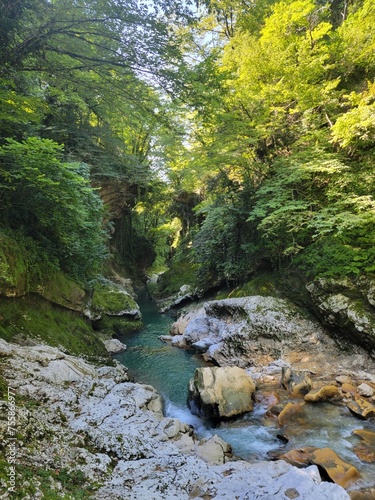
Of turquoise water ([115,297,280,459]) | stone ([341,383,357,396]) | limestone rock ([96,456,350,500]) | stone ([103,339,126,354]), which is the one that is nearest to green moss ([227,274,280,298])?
turquoise water ([115,297,280,459])

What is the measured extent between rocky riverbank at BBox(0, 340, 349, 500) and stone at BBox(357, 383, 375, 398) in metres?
3.69

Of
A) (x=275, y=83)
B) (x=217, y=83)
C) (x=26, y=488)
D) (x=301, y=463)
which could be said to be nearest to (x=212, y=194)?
(x=275, y=83)

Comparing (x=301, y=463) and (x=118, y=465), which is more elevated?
(x=118, y=465)

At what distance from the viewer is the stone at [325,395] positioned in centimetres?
657

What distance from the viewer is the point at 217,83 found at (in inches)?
237

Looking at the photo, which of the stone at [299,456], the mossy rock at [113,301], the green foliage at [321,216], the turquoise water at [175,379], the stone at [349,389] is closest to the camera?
the stone at [299,456]

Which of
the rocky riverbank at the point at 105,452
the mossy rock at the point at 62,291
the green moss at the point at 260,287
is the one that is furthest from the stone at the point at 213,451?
the green moss at the point at 260,287

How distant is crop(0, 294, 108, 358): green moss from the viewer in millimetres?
6461

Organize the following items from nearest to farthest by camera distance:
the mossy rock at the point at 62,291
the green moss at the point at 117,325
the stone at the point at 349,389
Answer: the stone at the point at 349,389, the mossy rock at the point at 62,291, the green moss at the point at 117,325

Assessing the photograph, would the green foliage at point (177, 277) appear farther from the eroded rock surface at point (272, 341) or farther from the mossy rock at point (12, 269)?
the mossy rock at point (12, 269)

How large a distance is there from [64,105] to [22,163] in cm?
741

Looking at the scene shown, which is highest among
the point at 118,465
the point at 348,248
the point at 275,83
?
the point at 275,83

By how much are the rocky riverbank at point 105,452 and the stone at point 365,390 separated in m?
3.69

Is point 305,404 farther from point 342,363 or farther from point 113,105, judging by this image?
point 113,105
